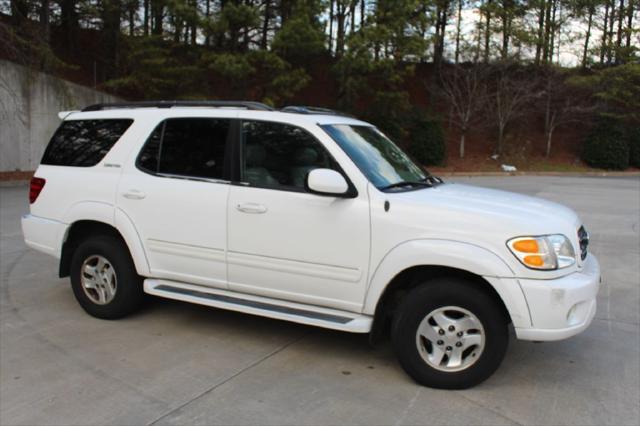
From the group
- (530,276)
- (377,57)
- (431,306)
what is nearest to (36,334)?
(431,306)

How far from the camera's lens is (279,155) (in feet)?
14.5

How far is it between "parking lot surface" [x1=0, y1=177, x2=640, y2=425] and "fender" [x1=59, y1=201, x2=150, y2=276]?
59cm

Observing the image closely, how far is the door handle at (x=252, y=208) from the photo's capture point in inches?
168

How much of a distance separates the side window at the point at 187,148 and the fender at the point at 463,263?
158 centimetres

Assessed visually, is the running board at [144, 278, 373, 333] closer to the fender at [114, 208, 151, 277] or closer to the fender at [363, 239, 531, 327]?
the fender at [114, 208, 151, 277]

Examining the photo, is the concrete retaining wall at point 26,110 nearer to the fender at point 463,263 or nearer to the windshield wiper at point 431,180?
the windshield wiper at point 431,180

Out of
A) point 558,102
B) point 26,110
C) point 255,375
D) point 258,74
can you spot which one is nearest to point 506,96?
point 558,102

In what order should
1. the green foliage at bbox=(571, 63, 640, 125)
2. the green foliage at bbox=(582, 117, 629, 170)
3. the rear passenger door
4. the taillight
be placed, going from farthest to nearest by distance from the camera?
1. the green foliage at bbox=(571, 63, 640, 125)
2. the green foliage at bbox=(582, 117, 629, 170)
3. the taillight
4. the rear passenger door

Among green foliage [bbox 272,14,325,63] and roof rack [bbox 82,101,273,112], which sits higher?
green foliage [bbox 272,14,325,63]

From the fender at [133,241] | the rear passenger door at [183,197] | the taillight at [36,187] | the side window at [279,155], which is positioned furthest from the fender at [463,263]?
the taillight at [36,187]

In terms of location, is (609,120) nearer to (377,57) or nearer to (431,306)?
(377,57)

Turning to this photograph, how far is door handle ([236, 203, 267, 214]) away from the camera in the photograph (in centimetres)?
428

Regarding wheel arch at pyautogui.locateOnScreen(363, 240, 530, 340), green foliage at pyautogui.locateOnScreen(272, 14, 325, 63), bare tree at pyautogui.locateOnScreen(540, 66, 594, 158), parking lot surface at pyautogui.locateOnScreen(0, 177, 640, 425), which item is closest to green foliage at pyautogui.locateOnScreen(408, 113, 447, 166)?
bare tree at pyautogui.locateOnScreen(540, 66, 594, 158)

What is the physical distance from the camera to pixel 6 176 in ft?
54.7
